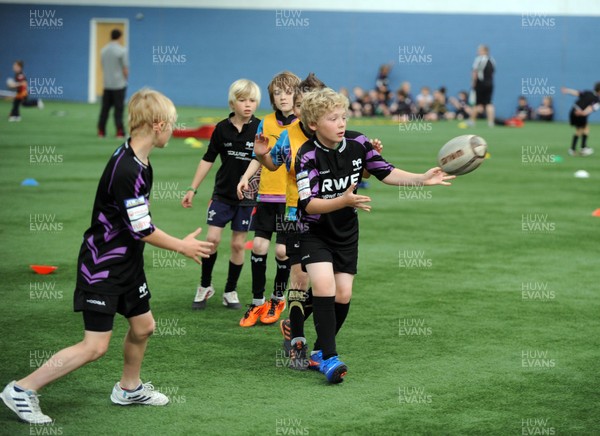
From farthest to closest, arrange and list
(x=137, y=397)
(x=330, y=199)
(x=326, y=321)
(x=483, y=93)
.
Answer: (x=483, y=93) < (x=326, y=321) < (x=330, y=199) < (x=137, y=397)

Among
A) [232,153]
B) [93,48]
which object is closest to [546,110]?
[93,48]

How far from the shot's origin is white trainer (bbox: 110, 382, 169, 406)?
5.63 meters

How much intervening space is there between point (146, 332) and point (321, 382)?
1.30 m

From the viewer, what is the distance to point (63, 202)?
1411cm

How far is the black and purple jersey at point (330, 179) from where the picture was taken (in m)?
6.28

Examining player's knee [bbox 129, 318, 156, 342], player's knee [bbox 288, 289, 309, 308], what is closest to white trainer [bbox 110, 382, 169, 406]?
player's knee [bbox 129, 318, 156, 342]

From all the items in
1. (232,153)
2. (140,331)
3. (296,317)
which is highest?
(232,153)

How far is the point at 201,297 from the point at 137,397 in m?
2.71

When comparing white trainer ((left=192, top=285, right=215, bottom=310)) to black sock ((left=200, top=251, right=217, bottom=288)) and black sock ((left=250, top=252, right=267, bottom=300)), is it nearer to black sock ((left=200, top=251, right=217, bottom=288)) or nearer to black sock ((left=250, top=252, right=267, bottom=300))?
black sock ((left=200, top=251, right=217, bottom=288))

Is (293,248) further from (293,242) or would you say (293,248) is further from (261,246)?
(261,246)

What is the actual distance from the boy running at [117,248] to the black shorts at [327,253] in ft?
3.69

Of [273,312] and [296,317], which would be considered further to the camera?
[273,312]

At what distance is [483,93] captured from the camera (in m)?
34.9

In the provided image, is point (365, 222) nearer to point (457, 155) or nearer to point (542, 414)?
point (457, 155)
